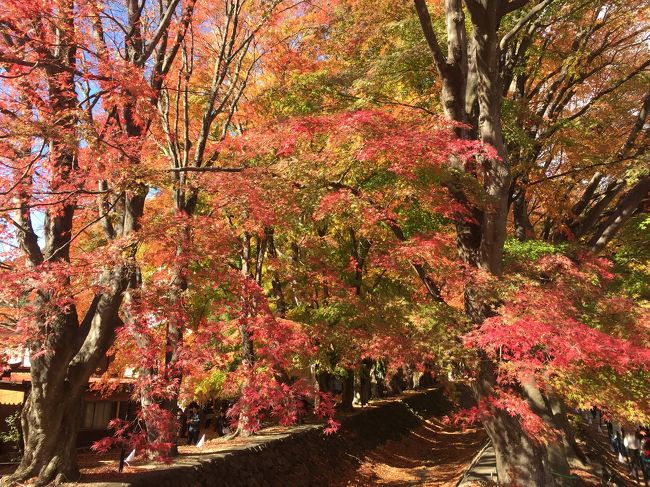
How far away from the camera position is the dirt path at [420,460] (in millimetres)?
15383

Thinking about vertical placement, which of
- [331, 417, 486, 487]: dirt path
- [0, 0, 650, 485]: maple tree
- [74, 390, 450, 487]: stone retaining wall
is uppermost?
[0, 0, 650, 485]: maple tree

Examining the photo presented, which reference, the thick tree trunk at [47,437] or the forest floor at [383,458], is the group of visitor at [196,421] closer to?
the forest floor at [383,458]

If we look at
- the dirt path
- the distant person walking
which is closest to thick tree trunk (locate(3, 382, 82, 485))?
the dirt path

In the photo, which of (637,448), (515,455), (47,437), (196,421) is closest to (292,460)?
(515,455)

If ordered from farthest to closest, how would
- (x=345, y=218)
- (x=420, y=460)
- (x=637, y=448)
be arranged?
(x=420, y=460) → (x=637, y=448) → (x=345, y=218)

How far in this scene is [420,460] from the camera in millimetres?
19766

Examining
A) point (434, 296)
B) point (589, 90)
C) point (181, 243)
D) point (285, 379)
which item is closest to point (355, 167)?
point (434, 296)

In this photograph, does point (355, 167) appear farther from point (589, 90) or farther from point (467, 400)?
point (589, 90)

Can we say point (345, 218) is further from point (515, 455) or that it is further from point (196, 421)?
point (196, 421)

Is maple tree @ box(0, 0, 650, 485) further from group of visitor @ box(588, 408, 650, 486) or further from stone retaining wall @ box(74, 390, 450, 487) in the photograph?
group of visitor @ box(588, 408, 650, 486)

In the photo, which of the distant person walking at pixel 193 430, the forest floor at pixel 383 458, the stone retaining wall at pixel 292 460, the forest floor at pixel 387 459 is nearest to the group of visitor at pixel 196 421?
the distant person walking at pixel 193 430

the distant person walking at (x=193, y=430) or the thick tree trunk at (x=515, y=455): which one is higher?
the thick tree trunk at (x=515, y=455)

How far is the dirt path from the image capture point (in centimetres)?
1538

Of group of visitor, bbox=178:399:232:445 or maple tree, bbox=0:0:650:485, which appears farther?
group of visitor, bbox=178:399:232:445
